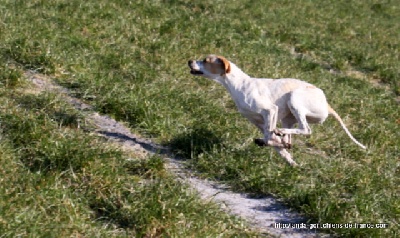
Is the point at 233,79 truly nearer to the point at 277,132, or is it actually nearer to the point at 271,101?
the point at 271,101

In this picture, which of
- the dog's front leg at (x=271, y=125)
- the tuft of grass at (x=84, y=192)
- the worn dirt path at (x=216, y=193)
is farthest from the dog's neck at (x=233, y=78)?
the tuft of grass at (x=84, y=192)

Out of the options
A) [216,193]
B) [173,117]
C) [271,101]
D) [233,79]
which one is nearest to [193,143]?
[173,117]

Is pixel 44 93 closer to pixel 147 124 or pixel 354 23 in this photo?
pixel 147 124

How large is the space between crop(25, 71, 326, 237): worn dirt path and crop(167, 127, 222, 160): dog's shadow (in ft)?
0.44

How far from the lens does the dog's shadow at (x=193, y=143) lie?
7.57 meters

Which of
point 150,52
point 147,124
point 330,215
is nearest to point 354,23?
point 150,52

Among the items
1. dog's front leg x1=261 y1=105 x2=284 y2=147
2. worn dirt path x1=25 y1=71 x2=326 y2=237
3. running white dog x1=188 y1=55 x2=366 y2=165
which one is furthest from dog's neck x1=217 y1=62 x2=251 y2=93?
worn dirt path x1=25 y1=71 x2=326 y2=237

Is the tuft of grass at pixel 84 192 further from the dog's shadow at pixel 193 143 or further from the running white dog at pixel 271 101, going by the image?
the running white dog at pixel 271 101

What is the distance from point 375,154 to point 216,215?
3.22m

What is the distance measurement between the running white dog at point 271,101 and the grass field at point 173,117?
11.8 inches

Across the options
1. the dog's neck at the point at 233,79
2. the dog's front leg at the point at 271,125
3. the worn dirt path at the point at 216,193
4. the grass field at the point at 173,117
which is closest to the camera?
the grass field at the point at 173,117

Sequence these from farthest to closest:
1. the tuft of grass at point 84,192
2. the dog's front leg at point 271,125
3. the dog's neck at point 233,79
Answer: the dog's neck at point 233,79
the dog's front leg at point 271,125
the tuft of grass at point 84,192

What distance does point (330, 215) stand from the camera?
6.31 m

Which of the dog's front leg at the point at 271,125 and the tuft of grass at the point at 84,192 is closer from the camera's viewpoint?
the tuft of grass at the point at 84,192
